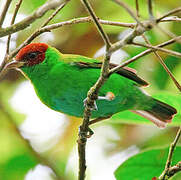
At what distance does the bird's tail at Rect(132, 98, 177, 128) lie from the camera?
3.57m

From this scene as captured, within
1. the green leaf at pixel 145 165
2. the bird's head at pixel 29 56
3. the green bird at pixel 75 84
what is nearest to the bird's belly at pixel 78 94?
the green bird at pixel 75 84

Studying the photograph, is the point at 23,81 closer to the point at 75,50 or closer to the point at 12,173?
the point at 75,50

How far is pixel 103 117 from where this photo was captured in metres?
3.58

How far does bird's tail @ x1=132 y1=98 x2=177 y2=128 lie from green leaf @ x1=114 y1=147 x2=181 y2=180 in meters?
0.33

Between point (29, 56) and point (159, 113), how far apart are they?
1.19 metres

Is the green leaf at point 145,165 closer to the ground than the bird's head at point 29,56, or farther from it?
closer to the ground

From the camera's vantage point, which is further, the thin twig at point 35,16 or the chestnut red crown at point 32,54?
the chestnut red crown at point 32,54

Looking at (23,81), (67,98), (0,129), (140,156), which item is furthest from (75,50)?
(140,156)

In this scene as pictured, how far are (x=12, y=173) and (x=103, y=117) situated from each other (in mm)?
1409

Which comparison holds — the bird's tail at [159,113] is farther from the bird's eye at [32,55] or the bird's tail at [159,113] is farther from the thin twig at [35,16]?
the thin twig at [35,16]

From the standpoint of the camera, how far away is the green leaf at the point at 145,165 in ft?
10.2

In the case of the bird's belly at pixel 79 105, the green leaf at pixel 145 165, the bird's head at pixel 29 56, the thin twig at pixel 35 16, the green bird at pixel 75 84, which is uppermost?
the bird's head at pixel 29 56

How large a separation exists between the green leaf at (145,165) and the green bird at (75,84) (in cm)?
34

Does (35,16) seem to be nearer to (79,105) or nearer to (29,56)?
(79,105)
